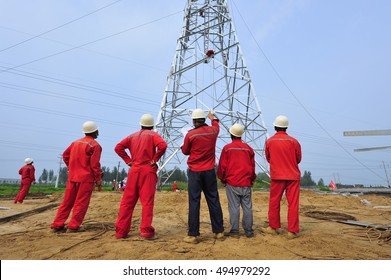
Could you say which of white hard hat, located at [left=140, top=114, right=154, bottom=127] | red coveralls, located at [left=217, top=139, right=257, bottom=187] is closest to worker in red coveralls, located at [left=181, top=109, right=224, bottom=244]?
red coveralls, located at [left=217, top=139, right=257, bottom=187]

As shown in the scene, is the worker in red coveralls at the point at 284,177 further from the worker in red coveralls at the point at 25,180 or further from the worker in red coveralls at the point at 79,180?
the worker in red coveralls at the point at 25,180

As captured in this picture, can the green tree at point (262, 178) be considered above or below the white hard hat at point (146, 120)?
below

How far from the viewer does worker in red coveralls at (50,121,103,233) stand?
359cm

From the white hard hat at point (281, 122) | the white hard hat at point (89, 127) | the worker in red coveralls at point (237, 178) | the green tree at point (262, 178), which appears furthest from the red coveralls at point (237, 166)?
the green tree at point (262, 178)

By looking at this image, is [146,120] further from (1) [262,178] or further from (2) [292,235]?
(1) [262,178]

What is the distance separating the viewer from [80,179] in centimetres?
371

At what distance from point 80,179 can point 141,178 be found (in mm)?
1081

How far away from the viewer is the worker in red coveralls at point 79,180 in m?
3.59

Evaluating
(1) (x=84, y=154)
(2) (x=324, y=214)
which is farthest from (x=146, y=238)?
(2) (x=324, y=214)

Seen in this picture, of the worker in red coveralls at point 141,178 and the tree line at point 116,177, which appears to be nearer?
the worker in red coveralls at point 141,178

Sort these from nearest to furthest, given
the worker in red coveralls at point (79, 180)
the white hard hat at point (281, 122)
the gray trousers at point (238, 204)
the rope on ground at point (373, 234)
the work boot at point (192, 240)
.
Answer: the work boot at point (192, 240) → the rope on ground at point (373, 234) → the gray trousers at point (238, 204) → the worker in red coveralls at point (79, 180) → the white hard hat at point (281, 122)

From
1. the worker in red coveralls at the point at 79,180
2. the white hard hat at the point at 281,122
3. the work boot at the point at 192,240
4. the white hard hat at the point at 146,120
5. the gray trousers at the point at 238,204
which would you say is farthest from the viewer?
the white hard hat at the point at 281,122

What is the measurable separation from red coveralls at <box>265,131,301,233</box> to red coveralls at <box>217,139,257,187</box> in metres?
0.34

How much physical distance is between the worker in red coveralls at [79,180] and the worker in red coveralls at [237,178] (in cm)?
201
